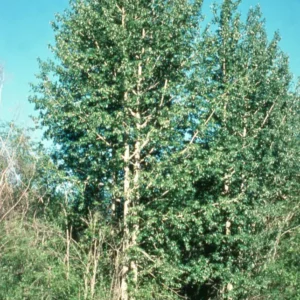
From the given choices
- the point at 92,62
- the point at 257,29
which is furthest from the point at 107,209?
the point at 257,29

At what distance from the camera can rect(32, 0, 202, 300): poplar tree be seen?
1762 centimetres

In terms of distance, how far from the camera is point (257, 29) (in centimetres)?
2336

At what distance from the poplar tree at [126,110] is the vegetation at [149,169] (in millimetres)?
59

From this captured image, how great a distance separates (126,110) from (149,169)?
102 inches

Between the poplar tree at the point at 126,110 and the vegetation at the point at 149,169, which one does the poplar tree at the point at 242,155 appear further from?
the poplar tree at the point at 126,110

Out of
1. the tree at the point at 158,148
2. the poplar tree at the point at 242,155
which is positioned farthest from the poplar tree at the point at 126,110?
the poplar tree at the point at 242,155

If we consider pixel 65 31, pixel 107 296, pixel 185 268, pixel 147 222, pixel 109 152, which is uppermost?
pixel 65 31

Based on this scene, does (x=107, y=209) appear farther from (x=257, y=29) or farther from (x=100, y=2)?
(x=257, y=29)

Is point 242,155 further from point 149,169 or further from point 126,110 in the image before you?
point 126,110

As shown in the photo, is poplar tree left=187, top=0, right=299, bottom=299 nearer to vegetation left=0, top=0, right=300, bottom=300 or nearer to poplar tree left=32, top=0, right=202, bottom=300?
vegetation left=0, top=0, right=300, bottom=300

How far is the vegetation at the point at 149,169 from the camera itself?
57.1 feet

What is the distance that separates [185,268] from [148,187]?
393 cm

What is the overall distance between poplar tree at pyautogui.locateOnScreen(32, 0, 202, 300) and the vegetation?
0.06 m

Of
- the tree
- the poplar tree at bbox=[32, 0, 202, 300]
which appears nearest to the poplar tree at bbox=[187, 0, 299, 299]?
the tree
